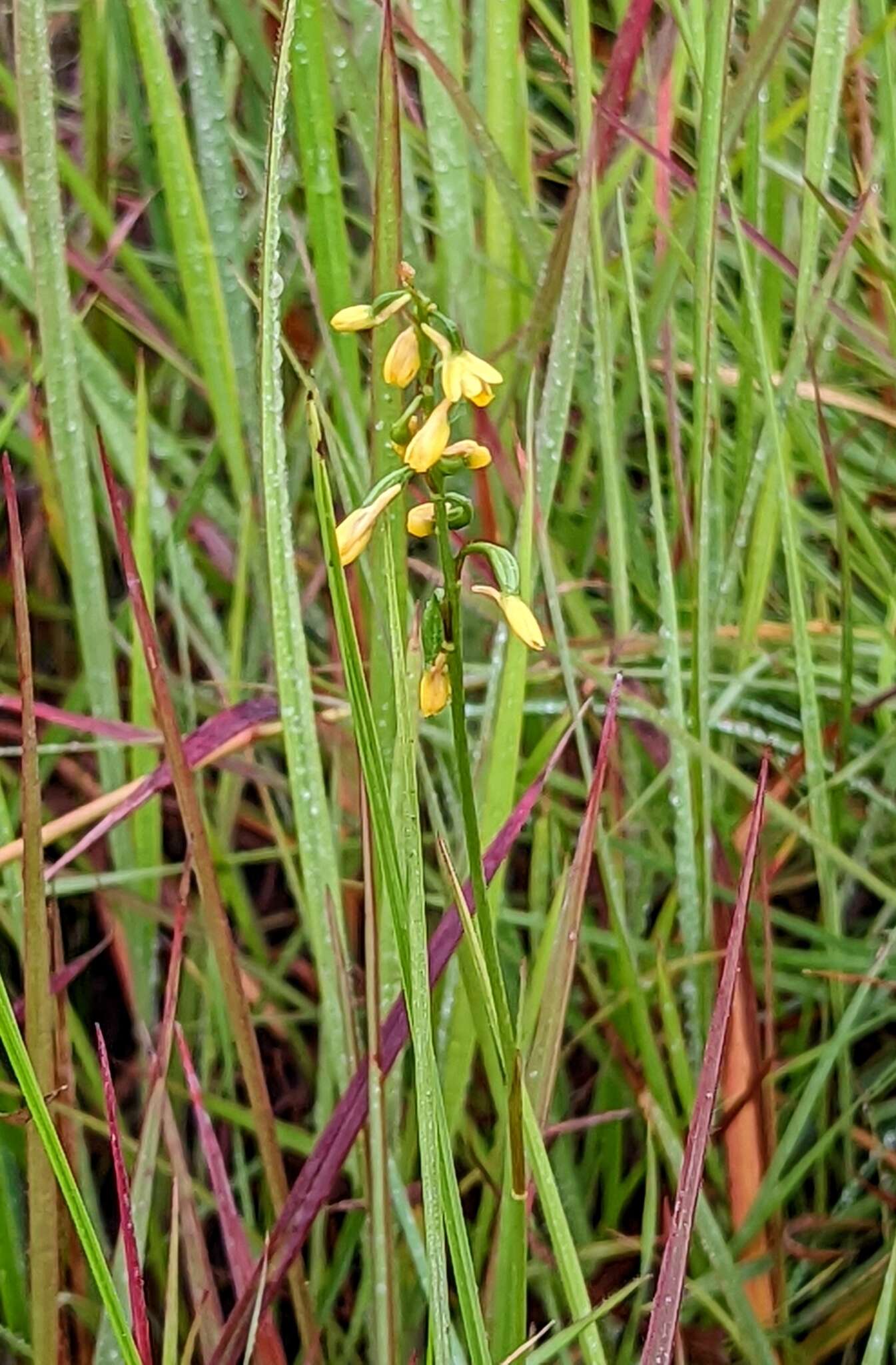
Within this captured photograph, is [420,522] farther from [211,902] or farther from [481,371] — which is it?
[211,902]

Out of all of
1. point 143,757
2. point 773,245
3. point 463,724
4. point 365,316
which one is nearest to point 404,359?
point 365,316

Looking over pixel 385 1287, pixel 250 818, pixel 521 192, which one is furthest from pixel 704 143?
pixel 385 1287

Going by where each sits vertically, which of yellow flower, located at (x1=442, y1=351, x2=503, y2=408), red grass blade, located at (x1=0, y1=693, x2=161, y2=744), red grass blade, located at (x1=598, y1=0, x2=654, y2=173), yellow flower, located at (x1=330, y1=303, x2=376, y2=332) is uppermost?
red grass blade, located at (x1=598, y1=0, x2=654, y2=173)

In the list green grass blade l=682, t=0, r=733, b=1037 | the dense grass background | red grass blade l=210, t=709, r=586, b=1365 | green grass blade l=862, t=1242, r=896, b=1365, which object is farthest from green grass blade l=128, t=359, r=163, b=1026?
green grass blade l=862, t=1242, r=896, b=1365

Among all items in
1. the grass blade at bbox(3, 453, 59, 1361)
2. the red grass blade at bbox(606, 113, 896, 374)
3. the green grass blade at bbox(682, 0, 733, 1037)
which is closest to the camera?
the grass blade at bbox(3, 453, 59, 1361)

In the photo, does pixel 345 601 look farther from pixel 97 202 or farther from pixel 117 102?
pixel 117 102

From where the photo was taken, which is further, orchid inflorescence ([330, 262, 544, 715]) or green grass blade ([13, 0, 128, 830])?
green grass blade ([13, 0, 128, 830])

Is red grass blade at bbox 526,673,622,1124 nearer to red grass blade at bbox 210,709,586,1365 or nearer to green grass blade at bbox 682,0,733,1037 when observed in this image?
red grass blade at bbox 210,709,586,1365

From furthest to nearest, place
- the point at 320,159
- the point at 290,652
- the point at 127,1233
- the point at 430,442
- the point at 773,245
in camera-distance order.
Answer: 1. the point at 773,245
2. the point at 320,159
3. the point at 290,652
4. the point at 127,1233
5. the point at 430,442
